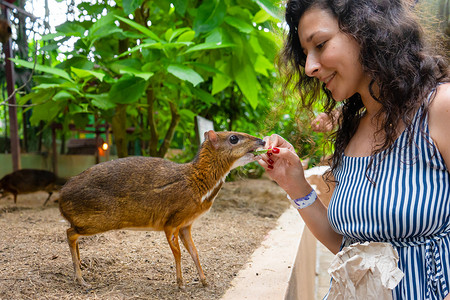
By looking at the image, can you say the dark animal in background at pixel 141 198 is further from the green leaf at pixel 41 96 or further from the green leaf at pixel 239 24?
the green leaf at pixel 41 96

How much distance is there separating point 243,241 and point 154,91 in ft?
5.88

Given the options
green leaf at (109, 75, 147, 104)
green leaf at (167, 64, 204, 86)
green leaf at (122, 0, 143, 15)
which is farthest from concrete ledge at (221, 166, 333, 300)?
green leaf at (122, 0, 143, 15)

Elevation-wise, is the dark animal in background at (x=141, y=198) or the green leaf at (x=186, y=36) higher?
the green leaf at (x=186, y=36)

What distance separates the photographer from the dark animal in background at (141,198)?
208 centimetres

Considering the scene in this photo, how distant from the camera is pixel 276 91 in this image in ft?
8.96

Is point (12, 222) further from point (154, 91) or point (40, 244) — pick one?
point (154, 91)

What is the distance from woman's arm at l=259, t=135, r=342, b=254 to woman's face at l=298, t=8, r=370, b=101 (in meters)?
0.43

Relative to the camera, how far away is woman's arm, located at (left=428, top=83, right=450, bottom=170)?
5.26 ft

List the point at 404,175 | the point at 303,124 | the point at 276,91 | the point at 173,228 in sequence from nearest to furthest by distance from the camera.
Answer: the point at 404,175, the point at 173,228, the point at 303,124, the point at 276,91

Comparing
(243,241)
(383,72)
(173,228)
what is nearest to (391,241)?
(383,72)

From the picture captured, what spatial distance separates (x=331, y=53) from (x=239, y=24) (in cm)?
178

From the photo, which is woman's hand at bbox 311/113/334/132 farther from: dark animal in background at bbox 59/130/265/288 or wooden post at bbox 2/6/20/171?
wooden post at bbox 2/6/20/171

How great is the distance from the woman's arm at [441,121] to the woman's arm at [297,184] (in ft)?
2.13

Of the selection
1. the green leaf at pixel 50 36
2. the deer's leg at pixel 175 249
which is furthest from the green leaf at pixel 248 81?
the deer's leg at pixel 175 249
